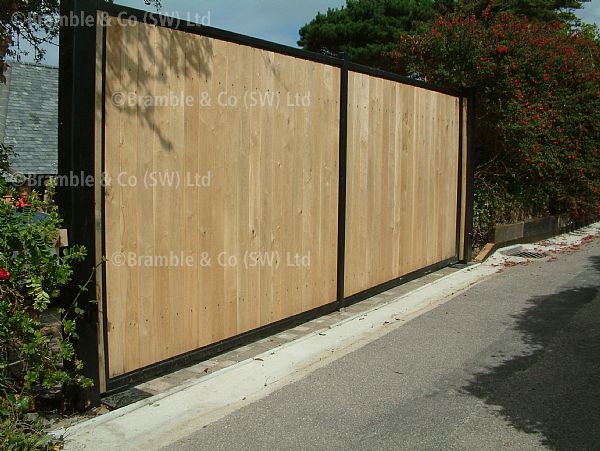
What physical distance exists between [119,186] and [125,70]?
813mm

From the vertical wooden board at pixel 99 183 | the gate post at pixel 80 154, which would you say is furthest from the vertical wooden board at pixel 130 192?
the gate post at pixel 80 154

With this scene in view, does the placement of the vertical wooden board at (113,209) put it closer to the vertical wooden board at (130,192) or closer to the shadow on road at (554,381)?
the vertical wooden board at (130,192)

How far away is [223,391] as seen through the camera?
14.4 feet

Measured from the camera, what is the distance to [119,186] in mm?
4219

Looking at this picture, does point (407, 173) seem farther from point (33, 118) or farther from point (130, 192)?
point (33, 118)

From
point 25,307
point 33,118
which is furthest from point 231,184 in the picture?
point 33,118

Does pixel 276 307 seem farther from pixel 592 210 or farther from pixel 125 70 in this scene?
pixel 592 210

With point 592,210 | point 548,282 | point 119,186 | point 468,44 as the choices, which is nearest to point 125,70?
point 119,186

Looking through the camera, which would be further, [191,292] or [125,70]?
[191,292]

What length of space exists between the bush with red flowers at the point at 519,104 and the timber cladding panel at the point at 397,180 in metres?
1.76

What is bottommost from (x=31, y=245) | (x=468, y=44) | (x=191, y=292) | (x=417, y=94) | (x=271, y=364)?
(x=271, y=364)

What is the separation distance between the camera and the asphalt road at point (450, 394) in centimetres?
369

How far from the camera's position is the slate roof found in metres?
17.1

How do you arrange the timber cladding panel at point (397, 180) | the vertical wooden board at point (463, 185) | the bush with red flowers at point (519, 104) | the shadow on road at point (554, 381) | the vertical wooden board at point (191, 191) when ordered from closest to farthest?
the shadow on road at point (554, 381) < the vertical wooden board at point (191, 191) < the timber cladding panel at point (397, 180) < the vertical wooden board at point (463, 185) < the bush with red flowers at point (519, 104)
